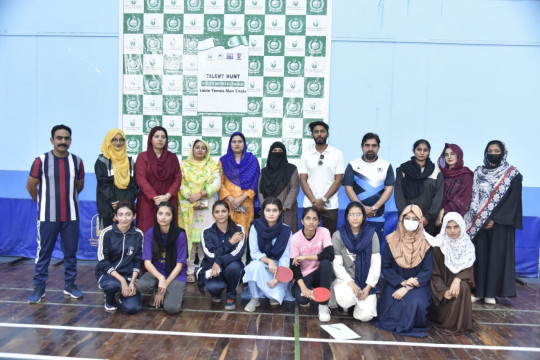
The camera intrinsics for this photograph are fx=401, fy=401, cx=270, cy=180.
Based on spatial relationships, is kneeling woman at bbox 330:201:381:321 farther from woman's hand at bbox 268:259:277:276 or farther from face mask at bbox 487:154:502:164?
face mask at bbox 487:154:502:164

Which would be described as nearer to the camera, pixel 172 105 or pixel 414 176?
pixel 414 176

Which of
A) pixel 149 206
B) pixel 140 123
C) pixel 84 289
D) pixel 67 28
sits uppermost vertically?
pixel 67 28

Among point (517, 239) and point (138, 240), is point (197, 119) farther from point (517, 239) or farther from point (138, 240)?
point (517, 239)

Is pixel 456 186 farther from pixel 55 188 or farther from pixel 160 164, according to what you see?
pixel 55 188

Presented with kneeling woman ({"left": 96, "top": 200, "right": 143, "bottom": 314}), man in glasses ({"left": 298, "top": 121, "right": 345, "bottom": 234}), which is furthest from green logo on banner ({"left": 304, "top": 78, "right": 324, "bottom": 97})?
kneeling woman ({"left": 96, "top": 200, "right": 143, "bottom": 314})

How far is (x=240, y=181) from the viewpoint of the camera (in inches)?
148

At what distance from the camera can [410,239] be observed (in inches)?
120

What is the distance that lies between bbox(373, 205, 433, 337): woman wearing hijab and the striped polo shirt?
258 cm

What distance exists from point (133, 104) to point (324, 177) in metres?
2.74

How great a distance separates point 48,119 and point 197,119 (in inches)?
81.5

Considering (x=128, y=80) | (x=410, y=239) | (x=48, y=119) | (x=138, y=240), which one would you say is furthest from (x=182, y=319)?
(x=48, y=119)

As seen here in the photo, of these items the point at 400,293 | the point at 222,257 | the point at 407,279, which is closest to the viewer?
the point at 400,293

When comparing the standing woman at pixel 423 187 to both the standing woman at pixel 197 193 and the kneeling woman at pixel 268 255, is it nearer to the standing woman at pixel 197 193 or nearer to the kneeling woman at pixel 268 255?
the kneeling woman at pixel 268 255

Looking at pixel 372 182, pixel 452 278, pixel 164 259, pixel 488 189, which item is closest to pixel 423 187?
pixel 372 182
